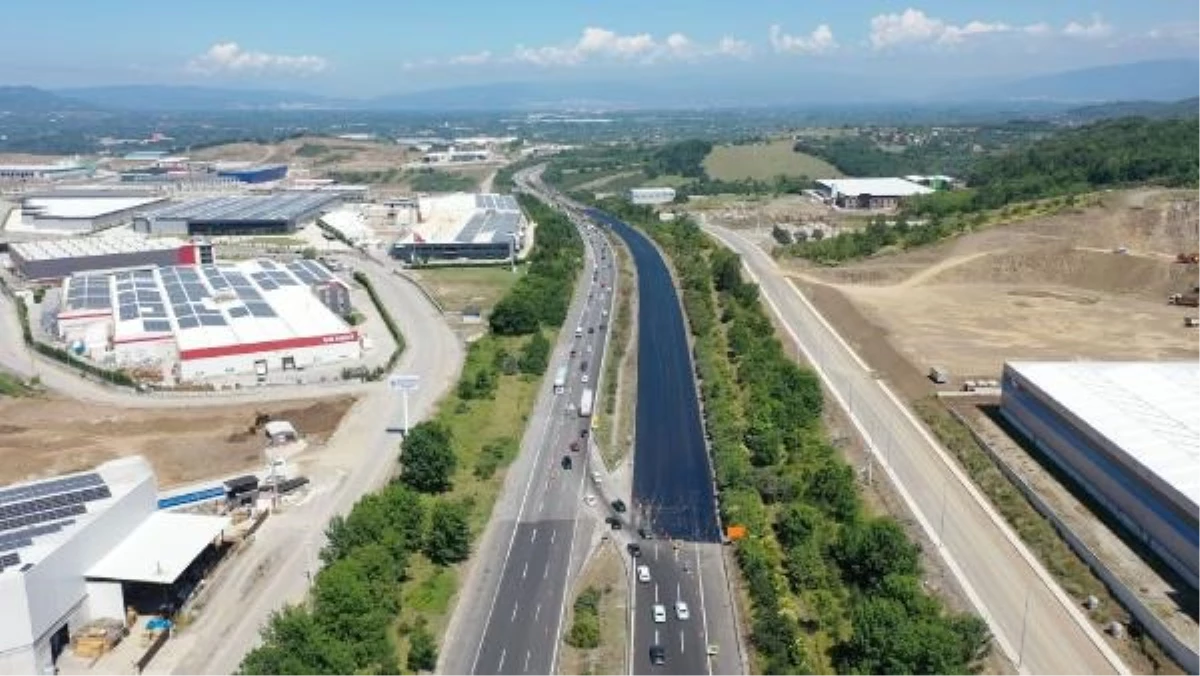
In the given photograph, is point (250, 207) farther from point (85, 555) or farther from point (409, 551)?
point (85, 555)

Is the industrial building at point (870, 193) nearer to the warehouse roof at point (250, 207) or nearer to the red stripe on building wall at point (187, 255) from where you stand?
the warehouse roof at point (250, 207)

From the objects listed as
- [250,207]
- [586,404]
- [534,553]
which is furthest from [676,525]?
[250,207]

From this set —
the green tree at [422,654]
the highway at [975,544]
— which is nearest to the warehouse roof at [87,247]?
the highway at [975,544]

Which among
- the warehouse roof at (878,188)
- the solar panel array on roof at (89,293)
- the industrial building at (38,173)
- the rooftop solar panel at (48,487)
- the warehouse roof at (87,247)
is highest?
the industrial building at (38,173)

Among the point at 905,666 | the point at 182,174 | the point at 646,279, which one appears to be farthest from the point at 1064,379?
the point at 182,174

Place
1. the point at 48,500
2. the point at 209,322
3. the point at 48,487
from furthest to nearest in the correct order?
the point at 209,322
the point at 48,487
the point at 48,500

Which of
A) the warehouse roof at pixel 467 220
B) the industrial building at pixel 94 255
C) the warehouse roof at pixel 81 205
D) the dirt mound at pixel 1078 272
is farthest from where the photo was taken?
the warehouse roof at pixel 81 205
